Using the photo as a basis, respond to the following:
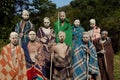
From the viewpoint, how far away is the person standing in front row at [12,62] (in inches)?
503

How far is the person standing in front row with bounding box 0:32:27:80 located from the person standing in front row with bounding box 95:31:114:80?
12.0 feet

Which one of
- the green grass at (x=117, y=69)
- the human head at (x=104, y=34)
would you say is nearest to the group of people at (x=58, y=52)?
the human head at (x=104, y=34)

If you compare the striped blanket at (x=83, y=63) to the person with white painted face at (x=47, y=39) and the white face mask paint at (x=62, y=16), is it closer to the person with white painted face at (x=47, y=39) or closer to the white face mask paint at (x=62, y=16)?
the person with white painted face at (x=47, y=39)

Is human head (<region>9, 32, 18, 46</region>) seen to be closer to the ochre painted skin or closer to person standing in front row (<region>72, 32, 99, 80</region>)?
the ochre painted skin

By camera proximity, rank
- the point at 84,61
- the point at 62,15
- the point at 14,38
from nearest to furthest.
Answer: the point at 14,38 < the point at 84,61 < the point at 62,15

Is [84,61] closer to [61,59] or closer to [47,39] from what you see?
[61,59]

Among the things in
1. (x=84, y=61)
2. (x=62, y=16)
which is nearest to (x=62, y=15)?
(x=62, y=16)

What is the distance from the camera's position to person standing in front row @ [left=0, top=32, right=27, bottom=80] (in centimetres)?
1278

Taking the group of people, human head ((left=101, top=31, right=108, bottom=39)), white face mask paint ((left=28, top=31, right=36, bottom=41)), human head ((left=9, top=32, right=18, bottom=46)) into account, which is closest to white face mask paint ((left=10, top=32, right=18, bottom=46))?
human head ((left=9, top=32, right=18, bottom=46))

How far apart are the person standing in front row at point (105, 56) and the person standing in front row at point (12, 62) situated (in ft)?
12.0

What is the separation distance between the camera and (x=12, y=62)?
1287 centimetres

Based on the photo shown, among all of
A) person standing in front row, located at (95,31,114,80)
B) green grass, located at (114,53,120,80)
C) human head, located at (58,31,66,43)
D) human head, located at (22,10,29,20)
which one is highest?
human head, located at (22,10,29,20)

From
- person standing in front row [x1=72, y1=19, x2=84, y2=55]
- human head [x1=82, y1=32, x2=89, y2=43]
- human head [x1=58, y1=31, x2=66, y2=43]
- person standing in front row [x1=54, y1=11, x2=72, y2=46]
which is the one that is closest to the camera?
human head [x1=58, y1=31, x2=66, y2=43]

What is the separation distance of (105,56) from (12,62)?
405 cm
